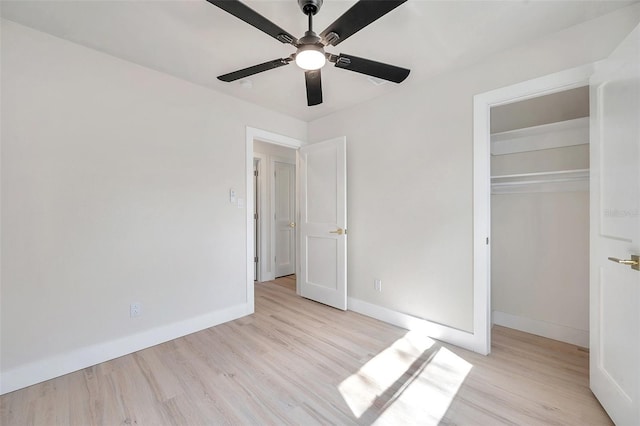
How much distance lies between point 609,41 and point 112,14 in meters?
3.28

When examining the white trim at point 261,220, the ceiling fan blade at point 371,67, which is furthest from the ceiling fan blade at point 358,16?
the white trim at point 261,220

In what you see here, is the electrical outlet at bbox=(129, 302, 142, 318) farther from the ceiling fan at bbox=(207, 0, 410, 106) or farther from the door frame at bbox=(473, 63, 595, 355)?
the door frame at bbox=(473, 63, 595, 355)

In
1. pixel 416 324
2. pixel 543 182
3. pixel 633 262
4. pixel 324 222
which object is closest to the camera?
A: pixel 633 262

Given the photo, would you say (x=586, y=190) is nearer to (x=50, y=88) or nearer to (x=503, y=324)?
(x=503, y=324)

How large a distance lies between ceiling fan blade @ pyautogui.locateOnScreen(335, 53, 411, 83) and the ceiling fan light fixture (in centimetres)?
13

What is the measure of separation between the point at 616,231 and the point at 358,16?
180 cm

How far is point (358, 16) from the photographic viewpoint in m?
1.31

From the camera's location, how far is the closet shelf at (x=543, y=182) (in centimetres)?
236

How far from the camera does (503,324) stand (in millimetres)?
2848

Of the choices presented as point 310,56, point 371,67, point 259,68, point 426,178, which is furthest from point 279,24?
point 426,178

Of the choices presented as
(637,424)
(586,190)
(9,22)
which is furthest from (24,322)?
Answer: (586,190)

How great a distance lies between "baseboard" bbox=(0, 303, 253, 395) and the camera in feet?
5.98

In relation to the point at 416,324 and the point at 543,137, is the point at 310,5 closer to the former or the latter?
the point at 543,137

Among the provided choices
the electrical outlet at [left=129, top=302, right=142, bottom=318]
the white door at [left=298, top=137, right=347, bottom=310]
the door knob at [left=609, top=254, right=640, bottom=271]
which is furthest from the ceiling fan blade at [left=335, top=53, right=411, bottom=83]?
the electrical outlet at [left=129, top=302, right=142, bottom=318]
